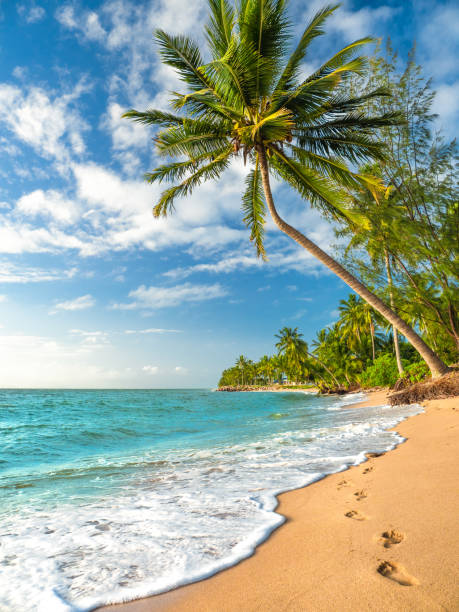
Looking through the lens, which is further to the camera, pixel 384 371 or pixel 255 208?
pixel 384 371

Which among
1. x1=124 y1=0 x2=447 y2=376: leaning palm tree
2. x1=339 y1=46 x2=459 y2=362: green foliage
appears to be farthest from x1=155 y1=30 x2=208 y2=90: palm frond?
x1=339 y1=46 x2=459 y2=362: green foliage

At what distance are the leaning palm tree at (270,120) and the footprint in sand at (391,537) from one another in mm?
8802

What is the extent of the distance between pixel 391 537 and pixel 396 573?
46cm

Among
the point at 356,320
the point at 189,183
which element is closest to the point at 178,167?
the point at 189,183

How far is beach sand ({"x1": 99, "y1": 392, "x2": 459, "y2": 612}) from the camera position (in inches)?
64.4

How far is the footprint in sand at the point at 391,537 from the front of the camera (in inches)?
84.3

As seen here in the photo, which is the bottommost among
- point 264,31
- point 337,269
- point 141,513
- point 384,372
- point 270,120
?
point 141,513

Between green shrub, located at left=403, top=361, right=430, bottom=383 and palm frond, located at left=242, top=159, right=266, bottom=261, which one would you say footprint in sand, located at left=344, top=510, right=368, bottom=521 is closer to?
palm frond, located at left=242, top=159, right=266, bottom=261

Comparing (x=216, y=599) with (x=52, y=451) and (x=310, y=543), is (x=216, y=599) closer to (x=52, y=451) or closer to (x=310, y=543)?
(x=310, y=543)

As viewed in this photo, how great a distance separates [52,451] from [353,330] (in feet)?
133

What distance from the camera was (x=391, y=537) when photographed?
87.9 inches

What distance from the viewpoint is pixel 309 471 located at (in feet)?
14.7

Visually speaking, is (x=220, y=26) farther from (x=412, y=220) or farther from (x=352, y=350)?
(x=352, y=350)

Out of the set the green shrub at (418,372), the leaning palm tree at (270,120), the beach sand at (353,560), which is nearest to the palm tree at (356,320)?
the green shrub at (418,372)
